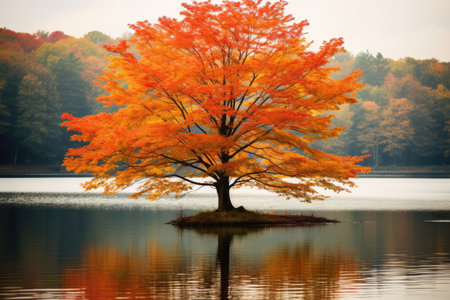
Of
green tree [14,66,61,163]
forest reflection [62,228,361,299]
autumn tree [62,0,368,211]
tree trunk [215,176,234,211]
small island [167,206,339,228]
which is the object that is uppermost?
green tree [14,66,61,163]

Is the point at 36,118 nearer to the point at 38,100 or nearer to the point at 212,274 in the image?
the point at 38,100

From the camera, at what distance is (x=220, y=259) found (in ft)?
60.2

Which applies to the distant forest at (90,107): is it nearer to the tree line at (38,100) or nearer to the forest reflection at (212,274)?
the tree line at (38,100)

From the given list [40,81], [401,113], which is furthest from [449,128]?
[40,81]

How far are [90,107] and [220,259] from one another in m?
86.6

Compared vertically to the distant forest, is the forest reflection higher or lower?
lower

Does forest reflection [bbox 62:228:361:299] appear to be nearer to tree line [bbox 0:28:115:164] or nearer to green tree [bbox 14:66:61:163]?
tree line [bbox 0:28:115:164]

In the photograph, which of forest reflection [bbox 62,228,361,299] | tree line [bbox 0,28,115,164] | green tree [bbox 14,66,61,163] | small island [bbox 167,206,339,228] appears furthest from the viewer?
tree line [bbox 0,28,115,164]

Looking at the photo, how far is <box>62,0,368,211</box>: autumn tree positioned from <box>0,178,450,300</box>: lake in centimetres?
279

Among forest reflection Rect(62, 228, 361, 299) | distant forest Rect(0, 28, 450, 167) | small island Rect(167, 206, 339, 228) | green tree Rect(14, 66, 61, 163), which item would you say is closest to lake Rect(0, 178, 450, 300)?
forest reflection Rect(62, 228, 361, 299)

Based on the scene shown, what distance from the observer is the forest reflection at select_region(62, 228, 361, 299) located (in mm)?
13625

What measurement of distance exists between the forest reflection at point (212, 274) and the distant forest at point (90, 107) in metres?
73.5

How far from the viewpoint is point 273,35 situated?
1108 inches

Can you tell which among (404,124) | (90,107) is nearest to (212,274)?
(90,107)
